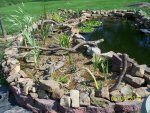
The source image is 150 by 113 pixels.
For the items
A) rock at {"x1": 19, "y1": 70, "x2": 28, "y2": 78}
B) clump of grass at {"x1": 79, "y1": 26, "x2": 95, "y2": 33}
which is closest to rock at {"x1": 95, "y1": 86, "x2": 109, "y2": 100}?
rock at {"x1": 19, "y1": 70, "x2": 28, "y2": 78}

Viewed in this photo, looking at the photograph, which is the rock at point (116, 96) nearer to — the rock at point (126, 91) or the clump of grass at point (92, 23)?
the rock at point (126, 91)

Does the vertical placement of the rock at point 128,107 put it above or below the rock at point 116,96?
below

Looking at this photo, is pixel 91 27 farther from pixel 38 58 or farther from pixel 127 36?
pixel 38 58

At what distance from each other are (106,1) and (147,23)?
4.03 m

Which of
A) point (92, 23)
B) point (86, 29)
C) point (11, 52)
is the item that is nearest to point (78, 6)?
point (92, 23)

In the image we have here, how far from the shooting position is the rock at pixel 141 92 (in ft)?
17.4

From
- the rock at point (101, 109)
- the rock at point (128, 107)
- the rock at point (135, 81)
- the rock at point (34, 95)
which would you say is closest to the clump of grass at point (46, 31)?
the rock at point (34, 95)

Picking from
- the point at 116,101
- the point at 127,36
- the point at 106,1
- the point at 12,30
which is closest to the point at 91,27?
the point at 127,36

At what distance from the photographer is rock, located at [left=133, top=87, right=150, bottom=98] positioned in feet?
17.4

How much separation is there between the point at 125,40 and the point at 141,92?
4.25 meters

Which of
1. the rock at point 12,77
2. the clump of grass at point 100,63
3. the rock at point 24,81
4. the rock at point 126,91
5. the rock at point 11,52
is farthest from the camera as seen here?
the rock at point 11,52

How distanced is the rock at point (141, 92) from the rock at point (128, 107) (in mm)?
219

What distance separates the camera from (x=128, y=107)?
5.12 m

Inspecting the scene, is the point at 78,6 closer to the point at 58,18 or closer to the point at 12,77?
the point at 58,18
